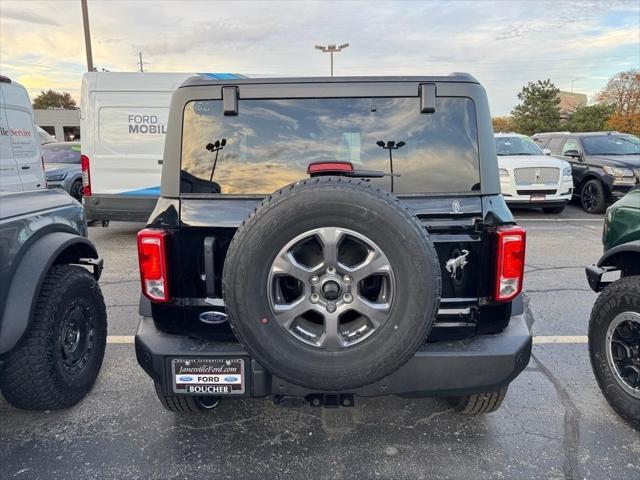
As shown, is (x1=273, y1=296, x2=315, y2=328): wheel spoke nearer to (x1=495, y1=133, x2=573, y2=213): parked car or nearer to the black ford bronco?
the black ford bronco

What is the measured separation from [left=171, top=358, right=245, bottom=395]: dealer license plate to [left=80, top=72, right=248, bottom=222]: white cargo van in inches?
238

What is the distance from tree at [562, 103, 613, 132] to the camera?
1419 inches

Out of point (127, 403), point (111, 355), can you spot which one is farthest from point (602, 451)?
point (111, 355)

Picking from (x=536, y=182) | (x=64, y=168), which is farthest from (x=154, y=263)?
(x=64, y=168)

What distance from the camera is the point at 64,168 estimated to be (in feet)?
37.3

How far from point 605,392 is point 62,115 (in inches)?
1891

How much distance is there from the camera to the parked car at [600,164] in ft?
33.9

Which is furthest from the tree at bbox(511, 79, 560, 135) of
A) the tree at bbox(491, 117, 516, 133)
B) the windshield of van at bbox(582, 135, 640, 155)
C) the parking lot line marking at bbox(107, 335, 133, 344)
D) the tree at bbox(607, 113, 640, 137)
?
the parking lot line marking at bbox(107, 335, 133, 344)

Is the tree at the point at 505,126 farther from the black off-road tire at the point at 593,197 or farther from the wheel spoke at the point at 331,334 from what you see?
the wheel spoke at the point at 331,334

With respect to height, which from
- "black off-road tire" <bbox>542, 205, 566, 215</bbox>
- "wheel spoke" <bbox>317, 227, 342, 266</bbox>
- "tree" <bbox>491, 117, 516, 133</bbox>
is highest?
"tree" <bbox>491, 117, 516, 133</bbox>

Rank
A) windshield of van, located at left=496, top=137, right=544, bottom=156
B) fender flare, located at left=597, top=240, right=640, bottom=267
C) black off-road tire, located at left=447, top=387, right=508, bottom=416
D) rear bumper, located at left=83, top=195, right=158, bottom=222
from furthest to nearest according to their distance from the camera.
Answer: windshield of van, located at left=496, top=137, right=544, bottom=156, rear bumper, located at left=83, top=195, right=158, bottom=222, fender flare, located at left=597, top=240, right=640, bottom=267, black off-road tire, located at left=447, top=387, right=508, bottom=416

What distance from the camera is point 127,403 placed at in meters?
3.23

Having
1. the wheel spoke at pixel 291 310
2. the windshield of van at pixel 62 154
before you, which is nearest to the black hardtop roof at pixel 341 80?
the wheel spoke at pixel 291 310

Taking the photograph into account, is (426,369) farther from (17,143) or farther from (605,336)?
(17,143)
